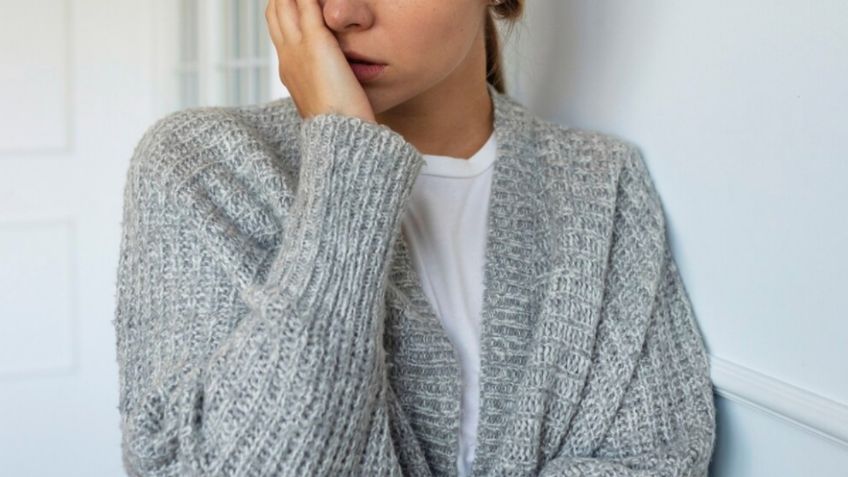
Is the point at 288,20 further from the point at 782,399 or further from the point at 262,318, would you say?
the point at 782,399

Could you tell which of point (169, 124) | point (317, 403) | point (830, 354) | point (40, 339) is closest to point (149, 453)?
point (317, 403)

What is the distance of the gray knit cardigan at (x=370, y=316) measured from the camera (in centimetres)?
81

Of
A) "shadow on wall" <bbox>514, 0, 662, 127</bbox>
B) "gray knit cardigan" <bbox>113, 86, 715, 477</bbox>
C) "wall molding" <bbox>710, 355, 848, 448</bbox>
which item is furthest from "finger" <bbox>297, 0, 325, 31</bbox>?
"wall molding" <bbox>710, 355, 848, 448</bbox>

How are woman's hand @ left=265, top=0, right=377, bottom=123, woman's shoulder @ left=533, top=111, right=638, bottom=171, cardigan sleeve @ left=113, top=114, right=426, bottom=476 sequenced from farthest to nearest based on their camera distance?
woman's shoulder @ left=533, top=111, right=638, bottom=171, woman's hand @ left=265, top=0, right=377, bottom=123, cardigan sleeve @ left=113, top=114, right=426, bottom=476

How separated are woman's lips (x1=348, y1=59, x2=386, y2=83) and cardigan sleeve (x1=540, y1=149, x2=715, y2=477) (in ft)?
1.05

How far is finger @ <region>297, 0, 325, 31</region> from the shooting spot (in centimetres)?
99

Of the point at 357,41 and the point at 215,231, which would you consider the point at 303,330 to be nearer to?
the point at 215,231

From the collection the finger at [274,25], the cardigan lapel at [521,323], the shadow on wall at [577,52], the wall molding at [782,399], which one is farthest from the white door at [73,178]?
the wall molding at [782,399]

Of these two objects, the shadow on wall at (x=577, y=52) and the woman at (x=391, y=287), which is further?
the shadow on wall at (x=577, y=52)

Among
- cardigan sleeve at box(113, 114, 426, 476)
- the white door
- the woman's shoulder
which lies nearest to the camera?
cardigan sleeve at box(113, 114, 426, 476)

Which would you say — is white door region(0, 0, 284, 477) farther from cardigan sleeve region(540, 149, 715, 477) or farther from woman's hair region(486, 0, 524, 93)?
cardigan sleeve region(540, 149, 715, 477)

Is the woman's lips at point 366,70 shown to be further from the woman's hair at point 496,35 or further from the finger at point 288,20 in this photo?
the woman's hair at point 496,35

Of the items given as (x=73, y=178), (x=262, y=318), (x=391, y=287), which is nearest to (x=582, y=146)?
(x=391, y=287)

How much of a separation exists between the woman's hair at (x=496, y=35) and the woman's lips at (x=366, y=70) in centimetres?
23
